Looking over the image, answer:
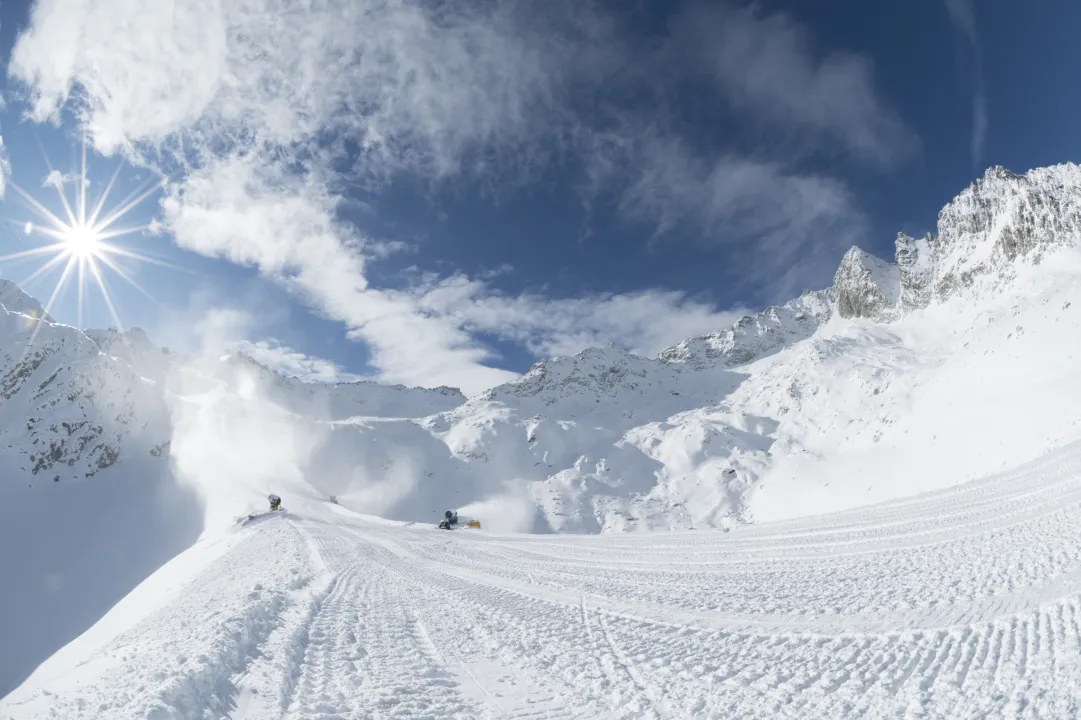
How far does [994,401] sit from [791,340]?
15455 cm

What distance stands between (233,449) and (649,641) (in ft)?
346

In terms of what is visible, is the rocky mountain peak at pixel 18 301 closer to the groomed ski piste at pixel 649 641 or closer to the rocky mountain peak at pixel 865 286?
the groomed ski piste at pixel 649 641

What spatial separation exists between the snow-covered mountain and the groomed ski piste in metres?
29.1

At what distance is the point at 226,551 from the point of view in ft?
85.4

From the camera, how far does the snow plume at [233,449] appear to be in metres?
66.8

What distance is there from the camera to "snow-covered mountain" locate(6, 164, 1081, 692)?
5356 centimetres

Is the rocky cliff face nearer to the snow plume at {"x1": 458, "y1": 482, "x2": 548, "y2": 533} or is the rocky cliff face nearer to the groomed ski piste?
the snow plume at {"x1": 458, "y1": 482, "x2": 548, "y2": 533}

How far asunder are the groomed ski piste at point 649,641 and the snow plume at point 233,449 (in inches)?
2083

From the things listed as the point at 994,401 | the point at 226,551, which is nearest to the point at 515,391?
the point at 994,401

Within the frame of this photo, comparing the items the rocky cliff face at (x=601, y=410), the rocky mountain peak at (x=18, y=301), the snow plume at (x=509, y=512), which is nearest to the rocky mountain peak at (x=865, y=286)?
the rocky cliff face at (x=601, y=410)

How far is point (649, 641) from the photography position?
7594 mm

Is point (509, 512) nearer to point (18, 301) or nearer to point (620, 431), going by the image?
point (620, 431)

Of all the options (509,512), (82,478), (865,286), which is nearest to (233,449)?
(82,478)

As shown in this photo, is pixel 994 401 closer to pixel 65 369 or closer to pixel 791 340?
pixel 65 369
